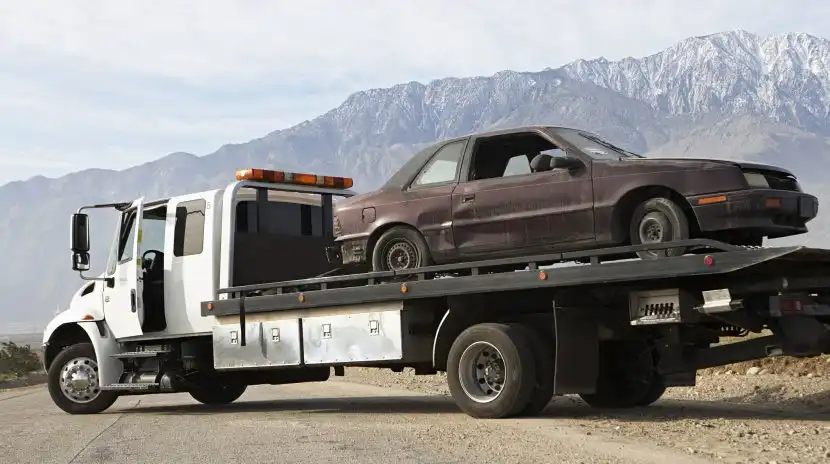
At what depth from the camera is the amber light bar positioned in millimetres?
12570

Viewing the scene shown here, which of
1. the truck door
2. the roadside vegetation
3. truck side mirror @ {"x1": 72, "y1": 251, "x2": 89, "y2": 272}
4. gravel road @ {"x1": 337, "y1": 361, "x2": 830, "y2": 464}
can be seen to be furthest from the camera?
the roadside vegetation

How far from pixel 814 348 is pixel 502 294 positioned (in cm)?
274

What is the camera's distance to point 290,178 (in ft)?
43.1

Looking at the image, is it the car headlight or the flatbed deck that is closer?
the flatbed deck

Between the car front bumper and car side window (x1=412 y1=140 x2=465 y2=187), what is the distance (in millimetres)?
2595

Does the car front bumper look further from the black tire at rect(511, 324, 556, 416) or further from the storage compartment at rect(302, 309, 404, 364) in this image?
the storage compartment at rect(302, 309, 404, 364)

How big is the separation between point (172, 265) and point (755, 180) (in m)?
7.08

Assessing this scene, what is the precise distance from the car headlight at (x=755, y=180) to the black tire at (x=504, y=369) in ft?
8.03

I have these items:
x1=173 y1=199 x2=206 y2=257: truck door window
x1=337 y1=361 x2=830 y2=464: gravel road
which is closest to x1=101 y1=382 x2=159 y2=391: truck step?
x1=173 y1=199 x2=206 y2=257: truck door window

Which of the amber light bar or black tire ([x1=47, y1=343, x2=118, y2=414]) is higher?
the amber light bar

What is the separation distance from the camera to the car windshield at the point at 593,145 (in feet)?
31.9

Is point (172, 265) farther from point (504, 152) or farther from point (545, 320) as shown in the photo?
point (545, 320)

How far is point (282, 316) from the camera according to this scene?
11484mm

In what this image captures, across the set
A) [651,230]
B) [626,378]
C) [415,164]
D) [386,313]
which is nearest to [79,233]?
[386,313]
